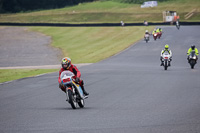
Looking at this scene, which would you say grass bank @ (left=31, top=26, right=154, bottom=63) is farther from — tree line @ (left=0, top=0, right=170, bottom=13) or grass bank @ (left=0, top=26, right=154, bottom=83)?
tree line @ (left=0, top=0, right=170, bottom=13)

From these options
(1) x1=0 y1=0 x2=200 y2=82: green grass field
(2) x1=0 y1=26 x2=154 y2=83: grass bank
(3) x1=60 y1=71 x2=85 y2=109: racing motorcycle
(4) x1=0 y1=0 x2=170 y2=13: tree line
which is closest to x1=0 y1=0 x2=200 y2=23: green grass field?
(1) x1=0 y1=0 x2=200 y2=82: green grass field

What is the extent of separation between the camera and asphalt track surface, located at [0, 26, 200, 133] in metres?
8.53

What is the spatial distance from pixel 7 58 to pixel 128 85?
83.5ft

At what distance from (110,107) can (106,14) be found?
8137 centimetres

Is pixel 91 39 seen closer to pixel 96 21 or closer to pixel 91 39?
pixel 91 39

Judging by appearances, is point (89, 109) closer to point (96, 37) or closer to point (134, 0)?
point (96, 37)

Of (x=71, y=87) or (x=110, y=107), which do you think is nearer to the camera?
(x=71, y=87)

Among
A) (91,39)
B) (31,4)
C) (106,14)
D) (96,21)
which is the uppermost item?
(91,39)

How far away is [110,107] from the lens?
1184 cm

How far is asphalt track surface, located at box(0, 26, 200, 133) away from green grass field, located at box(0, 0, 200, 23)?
6467 centimetres

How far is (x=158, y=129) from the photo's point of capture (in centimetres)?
805

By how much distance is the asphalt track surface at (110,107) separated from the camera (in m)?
8.53

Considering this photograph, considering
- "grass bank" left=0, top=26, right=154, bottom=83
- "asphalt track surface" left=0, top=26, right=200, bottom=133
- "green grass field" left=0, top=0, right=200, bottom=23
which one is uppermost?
"asphalt track surface" left=0, top=26, right=200, bottom=133

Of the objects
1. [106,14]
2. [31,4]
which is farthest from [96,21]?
[31,4]
